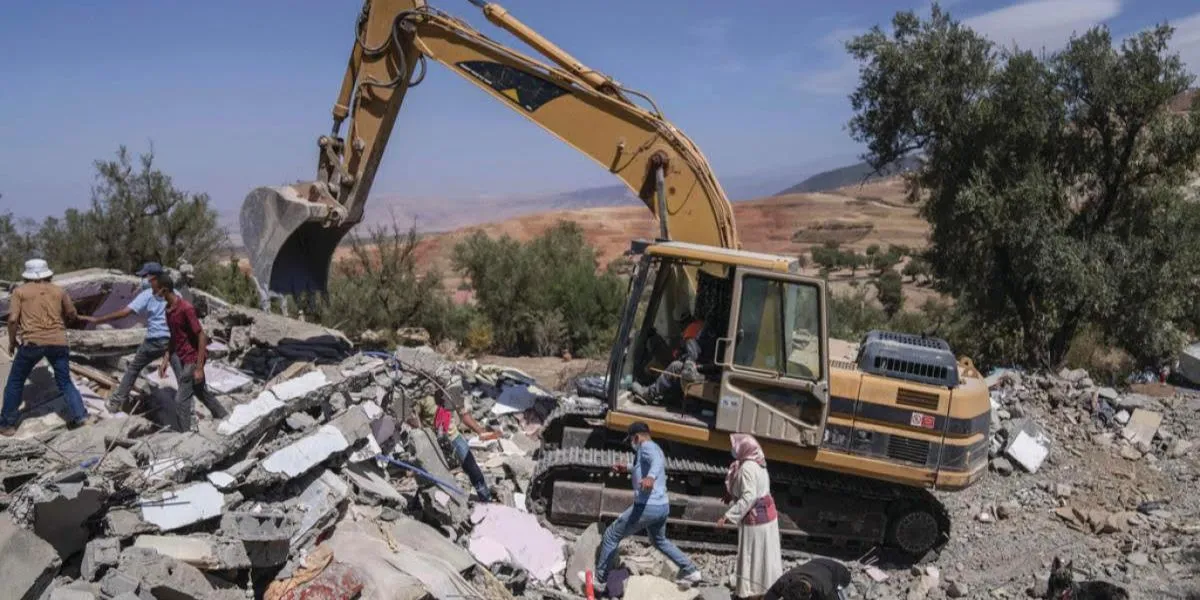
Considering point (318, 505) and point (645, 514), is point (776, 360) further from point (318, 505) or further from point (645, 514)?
point (318, 505)

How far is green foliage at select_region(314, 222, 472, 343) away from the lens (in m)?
17.8

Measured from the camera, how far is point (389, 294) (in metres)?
18.4

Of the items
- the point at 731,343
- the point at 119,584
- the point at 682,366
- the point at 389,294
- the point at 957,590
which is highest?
the point at 731,343

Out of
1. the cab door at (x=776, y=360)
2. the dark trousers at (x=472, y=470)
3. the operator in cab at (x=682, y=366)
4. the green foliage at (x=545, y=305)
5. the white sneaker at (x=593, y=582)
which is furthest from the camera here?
the green foliage at (x=545, y=305)

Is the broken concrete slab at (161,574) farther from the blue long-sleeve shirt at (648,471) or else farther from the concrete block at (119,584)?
the blue long-sleeve shirt at (648,471)

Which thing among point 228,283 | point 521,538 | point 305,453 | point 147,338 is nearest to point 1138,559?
point 521,538

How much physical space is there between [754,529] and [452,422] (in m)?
3.74

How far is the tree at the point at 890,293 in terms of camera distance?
2889cm

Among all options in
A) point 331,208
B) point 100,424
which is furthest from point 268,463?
point 331,208

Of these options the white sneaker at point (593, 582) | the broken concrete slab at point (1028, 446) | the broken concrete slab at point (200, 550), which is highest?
the broken concrete slab at point (200, 550)

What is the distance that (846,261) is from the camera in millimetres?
39656

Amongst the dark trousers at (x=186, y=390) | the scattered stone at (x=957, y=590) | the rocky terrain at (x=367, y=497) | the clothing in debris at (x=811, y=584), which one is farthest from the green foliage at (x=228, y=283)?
the clothing in debris at (x=811, y=584)

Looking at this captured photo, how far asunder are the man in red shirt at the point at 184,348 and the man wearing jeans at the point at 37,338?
2.73ft

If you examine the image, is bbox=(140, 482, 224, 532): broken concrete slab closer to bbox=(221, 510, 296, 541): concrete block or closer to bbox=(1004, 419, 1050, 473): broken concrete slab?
bbox=(221, 510, 296, 541): concrete block
